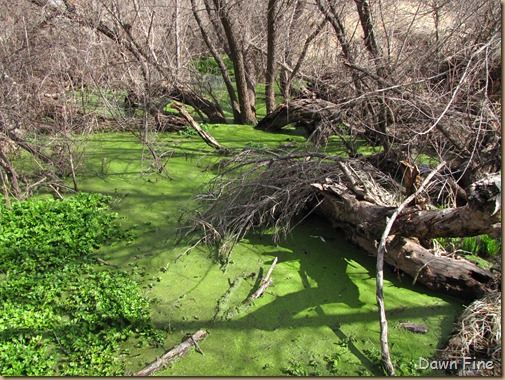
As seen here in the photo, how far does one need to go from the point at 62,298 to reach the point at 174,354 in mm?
1332

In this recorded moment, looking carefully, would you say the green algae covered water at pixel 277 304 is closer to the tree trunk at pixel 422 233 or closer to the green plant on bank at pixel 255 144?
the tree trunk at pixel 422 233

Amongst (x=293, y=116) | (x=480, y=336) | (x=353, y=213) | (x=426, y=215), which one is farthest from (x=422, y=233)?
(x=293, y=116)

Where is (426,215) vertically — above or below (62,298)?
above

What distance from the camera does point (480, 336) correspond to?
14.0ft

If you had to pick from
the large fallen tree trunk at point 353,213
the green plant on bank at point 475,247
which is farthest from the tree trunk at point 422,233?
the green plant on bank at point 475,247

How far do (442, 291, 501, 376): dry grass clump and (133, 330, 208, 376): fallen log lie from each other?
200cm

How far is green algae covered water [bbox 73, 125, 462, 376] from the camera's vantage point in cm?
414

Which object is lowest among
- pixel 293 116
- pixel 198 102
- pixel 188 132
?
pixel 188 132

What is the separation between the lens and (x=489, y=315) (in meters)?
4.40

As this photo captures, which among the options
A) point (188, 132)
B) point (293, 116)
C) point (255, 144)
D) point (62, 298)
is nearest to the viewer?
point (62, 298)

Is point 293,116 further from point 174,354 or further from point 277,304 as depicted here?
point 174,354

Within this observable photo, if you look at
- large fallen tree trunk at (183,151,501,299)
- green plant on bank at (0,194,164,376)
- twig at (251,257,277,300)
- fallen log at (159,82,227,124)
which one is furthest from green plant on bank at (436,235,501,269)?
fallen log at (159,82,227,124)

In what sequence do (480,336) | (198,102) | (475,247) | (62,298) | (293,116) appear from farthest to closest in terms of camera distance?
(198,102) < (293,116) < (475,247) < (62,298) < (480,336)

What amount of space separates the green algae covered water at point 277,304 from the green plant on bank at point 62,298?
0.20 meters
